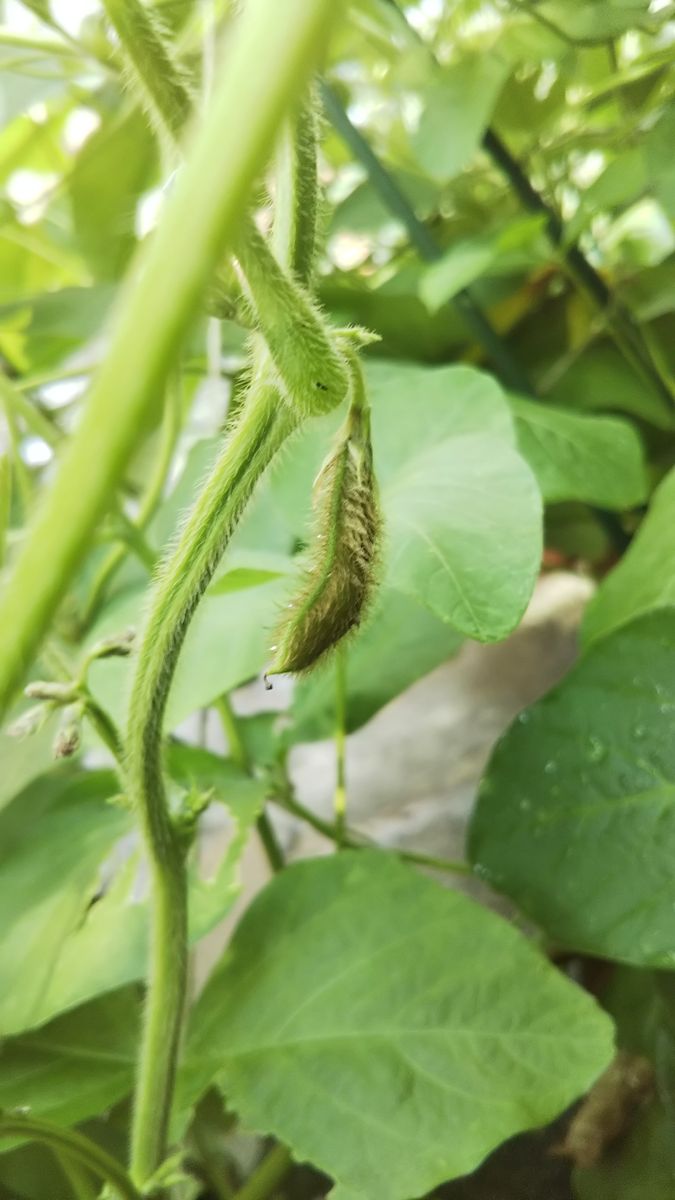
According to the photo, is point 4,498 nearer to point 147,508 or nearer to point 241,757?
point 147,508

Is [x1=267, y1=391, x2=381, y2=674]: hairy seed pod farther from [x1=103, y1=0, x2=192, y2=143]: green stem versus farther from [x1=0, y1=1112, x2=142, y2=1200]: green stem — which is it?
[x1=0, y1=1112, x2=142, y2=1200]: green stem

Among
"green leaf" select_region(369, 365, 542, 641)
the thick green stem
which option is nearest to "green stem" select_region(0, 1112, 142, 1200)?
the thick green stem

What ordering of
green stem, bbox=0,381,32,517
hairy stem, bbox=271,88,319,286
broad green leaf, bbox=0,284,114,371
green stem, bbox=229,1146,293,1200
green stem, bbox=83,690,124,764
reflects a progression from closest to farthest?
hairy stem, bbox=271,88,319,286, green stem, bbox=83,690,124,764, green stem, bbox=229,1146,293,1200, green stem, bbox=0,381,32,517, broad green leaf, bbox=0,284,114,371

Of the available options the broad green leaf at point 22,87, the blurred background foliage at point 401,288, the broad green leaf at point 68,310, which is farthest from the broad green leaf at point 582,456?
the broad green leaf at point 22,87

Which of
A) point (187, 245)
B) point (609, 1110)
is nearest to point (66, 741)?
point (187, 245)

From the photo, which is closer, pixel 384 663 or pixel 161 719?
pixel 161 719

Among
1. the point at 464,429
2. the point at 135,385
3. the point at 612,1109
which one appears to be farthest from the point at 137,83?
the point at 612,1109
